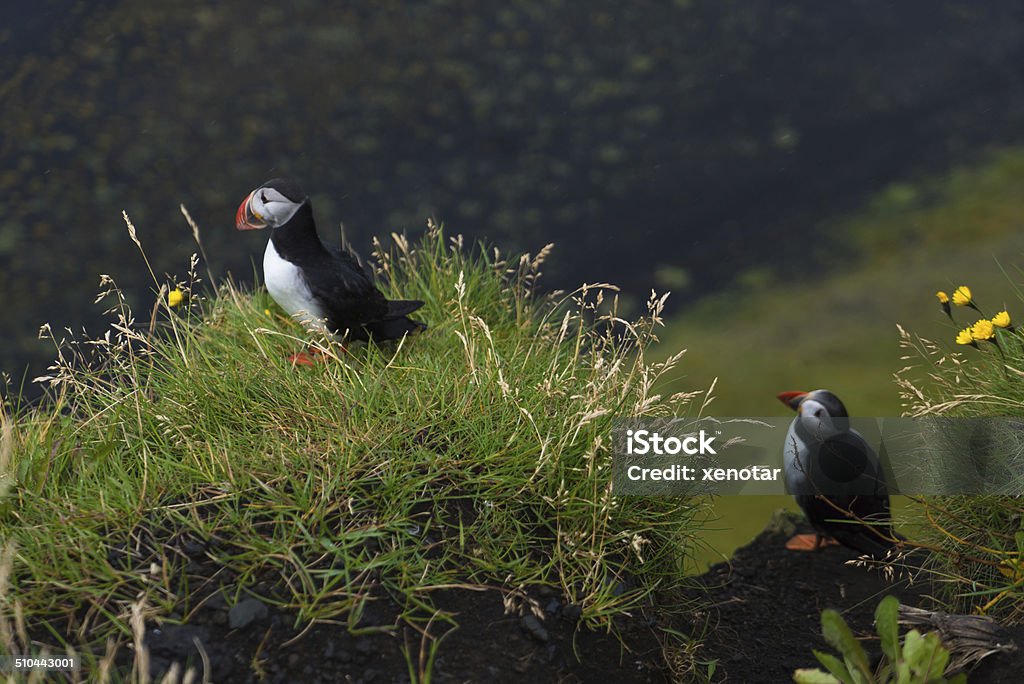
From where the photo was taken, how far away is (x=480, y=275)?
18.6 ft

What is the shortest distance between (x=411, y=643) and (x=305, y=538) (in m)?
0.51

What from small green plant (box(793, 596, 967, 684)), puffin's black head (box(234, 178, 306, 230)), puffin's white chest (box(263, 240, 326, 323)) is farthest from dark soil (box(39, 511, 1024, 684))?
puffin's black head (box(234, 178, 306, 230))

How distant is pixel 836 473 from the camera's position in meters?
5.00

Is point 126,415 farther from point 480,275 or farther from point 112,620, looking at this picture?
point 480,275

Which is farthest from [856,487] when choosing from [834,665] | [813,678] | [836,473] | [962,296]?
[813,678]

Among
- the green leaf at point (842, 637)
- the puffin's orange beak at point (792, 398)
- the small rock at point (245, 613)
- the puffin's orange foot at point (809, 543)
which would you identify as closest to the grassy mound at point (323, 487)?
the small rock at point (245, 613)

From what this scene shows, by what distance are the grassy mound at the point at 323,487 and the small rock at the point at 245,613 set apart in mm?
52

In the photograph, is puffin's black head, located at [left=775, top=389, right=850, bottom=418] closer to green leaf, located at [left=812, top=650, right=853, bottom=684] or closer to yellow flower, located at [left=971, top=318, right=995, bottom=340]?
yellow flower, located at [left=971, top=318, right=995, bottom=340]

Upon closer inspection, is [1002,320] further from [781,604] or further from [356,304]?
[356,304]

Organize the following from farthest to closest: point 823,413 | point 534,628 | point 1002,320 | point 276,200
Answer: point 823,413 → point 276,200 → point 1002,320 → point 534,628

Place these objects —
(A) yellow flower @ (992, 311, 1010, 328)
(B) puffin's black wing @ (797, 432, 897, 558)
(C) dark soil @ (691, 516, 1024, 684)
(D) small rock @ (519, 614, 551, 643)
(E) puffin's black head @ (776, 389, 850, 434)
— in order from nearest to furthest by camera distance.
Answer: (D) small rock @ (519, 614, 551, 643) → (A) yellow flower @ (992, 311, 1010, 328) → (C) dark soil @ (691, 516, 1024, 684) → (B) puffin's black wing @ (797, 432, 897, 558) → (E) puffin's black head @ (776, 389, 850, 434)

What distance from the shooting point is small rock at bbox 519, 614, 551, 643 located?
3.62 m

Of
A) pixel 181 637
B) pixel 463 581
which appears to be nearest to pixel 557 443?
pixel 463 581

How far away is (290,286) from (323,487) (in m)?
1.33
